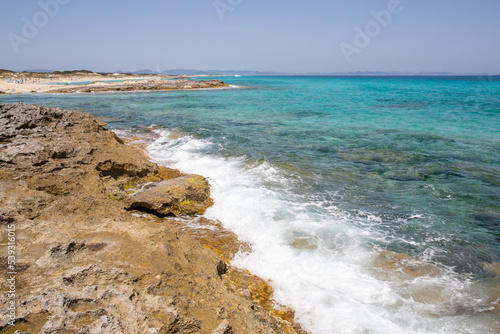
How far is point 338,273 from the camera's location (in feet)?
14.7

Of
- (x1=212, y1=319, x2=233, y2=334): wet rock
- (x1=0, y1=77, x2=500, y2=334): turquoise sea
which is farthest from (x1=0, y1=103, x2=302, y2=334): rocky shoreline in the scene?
(x1=0, y1=77, x2=500, y2=334): turquoise sea

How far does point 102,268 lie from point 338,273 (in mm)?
3328

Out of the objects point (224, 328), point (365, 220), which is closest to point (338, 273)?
point (365, 220)

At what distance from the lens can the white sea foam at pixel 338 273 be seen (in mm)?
3646

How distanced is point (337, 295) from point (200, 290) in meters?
2.10

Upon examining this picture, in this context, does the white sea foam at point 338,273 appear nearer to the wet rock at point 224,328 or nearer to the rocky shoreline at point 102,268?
the rocky shoreline at point 102,268

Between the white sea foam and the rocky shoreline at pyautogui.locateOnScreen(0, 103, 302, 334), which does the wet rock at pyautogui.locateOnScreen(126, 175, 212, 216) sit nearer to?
the rocky shoreline at pyautogui.locateOnScreen(0, 103, 302, 334)

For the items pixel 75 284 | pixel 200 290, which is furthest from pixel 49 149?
pixel 200 290

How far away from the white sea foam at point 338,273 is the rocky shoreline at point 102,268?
393 millimetres

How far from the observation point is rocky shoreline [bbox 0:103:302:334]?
2.31m

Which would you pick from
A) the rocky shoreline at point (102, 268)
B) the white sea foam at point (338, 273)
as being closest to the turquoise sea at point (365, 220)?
the white sea foam at point (338, 273)

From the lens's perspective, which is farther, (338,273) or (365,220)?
(365,220)

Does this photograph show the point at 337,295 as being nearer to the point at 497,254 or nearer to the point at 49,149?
the point at 497,254

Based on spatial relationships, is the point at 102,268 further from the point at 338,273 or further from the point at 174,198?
the point at 174,198
